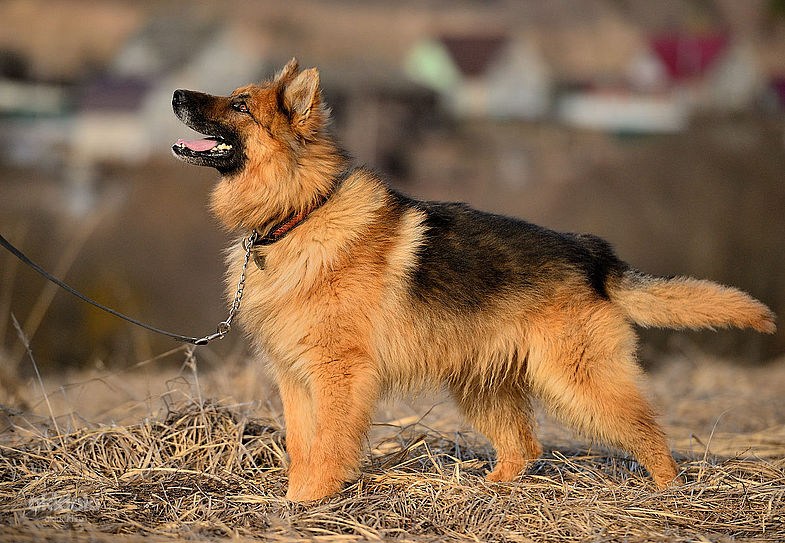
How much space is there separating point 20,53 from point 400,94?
56.6ft

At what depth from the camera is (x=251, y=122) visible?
5.47 metres

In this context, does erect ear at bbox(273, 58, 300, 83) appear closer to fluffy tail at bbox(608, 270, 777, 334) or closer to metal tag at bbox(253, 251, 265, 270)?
metal tag at bbox(253, 251, 265, 270)

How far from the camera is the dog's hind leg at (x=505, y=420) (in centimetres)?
590

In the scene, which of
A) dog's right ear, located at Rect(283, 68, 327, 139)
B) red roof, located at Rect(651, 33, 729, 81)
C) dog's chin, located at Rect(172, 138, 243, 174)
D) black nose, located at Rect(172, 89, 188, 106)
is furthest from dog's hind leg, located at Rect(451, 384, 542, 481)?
red roof, located at Rect(651, 33, 729, 81)

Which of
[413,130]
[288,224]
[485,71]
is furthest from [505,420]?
[485,71]

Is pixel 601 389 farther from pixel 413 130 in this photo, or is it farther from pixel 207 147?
pixel 413 130

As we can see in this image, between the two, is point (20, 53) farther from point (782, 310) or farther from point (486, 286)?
point (486, 286)

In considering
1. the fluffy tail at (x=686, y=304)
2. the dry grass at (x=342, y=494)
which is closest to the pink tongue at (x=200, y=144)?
the dry grass at (x=342, y=494)

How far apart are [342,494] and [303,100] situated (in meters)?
2.34

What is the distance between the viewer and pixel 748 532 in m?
4.63

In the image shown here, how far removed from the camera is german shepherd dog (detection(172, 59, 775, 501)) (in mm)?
5281

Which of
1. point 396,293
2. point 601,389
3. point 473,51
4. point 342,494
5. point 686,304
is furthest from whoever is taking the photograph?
point 473,51

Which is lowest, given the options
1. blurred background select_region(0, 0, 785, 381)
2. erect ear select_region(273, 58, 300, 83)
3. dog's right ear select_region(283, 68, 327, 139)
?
blurred background select_region(0, 0, 785, 381)

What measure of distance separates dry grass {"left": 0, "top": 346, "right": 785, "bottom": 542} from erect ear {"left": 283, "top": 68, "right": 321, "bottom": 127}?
196 cm
